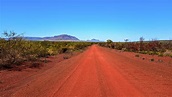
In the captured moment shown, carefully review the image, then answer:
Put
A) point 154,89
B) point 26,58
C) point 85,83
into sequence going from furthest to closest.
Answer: point 26,58 < point 85,83 < point 154,89

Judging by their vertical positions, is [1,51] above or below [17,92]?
above

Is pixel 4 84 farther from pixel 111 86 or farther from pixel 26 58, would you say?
pixel 26 58

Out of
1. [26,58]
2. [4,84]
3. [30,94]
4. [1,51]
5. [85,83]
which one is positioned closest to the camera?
[30,94]

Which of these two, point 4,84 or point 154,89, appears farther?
point 4,84

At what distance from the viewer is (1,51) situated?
62.0 ft

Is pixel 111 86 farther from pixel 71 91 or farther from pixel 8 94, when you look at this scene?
pixel 8 94

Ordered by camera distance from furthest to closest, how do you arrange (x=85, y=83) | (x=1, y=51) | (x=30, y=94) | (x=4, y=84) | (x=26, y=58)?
(x=26, y=58) → (x=1, y=51) → (x=4, y=84) → (x=85, y=83) → (x=30, y=94)

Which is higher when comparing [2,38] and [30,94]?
[2,38]

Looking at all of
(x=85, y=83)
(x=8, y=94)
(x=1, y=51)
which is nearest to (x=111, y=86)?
(x=85, y=83)

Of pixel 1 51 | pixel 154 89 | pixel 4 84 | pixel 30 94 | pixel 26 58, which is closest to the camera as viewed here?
pixel 30 94

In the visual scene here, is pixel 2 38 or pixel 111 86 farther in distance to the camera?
pixel 2 38

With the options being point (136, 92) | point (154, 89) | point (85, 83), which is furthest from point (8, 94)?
point (154, 89)

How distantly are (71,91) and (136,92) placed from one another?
8.41 feet

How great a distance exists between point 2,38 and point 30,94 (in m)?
12.1
